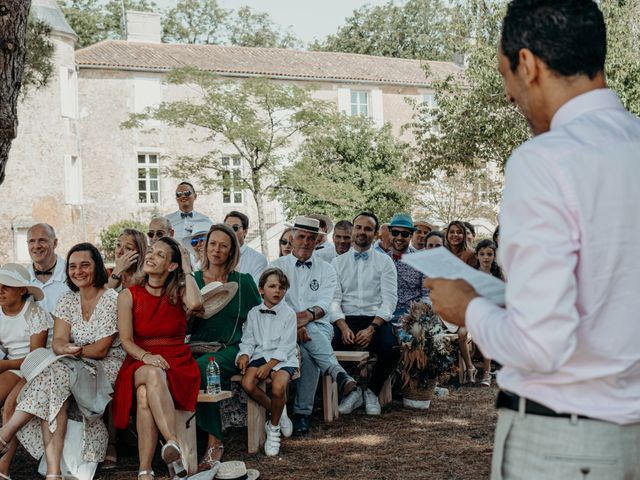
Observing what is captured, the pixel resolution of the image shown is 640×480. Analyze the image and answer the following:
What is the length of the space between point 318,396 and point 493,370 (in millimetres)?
2602

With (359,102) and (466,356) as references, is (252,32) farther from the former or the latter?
(466,356)

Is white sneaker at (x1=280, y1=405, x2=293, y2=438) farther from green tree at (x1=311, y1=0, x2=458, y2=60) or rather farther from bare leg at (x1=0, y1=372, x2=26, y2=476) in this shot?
green tree at (x1=311, y1=0, x2=458, y2=60)

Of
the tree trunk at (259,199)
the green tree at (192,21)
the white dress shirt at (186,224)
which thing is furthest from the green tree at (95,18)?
the white dress shirt at (186,224)

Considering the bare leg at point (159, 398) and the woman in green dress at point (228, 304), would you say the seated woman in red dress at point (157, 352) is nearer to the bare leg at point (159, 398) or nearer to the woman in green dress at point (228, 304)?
the bare leg at point (159, 398)

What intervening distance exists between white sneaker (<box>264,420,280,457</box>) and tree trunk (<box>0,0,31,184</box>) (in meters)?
3.04

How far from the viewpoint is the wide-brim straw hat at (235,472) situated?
5.76 m

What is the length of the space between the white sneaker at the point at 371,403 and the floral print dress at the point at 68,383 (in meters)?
2.75

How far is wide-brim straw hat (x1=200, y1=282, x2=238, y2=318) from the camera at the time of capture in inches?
264

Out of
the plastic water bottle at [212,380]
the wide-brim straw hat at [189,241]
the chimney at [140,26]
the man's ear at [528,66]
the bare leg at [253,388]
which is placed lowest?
the bare leg at [253,388]

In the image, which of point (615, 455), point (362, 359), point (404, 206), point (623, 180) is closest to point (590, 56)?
point (623, 180)

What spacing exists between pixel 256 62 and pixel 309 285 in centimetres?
2875

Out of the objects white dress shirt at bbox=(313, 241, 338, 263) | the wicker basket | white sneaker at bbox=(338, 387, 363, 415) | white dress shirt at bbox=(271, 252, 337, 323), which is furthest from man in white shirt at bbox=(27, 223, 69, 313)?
the wicker basket

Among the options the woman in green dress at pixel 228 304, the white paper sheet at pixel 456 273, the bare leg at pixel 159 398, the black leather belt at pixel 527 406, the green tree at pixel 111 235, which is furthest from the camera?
the green tree at pixel 111 235

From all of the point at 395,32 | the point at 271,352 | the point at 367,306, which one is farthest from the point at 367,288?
the point at 395,32
